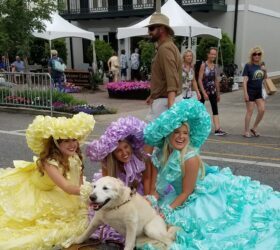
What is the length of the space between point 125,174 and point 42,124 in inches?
30.8

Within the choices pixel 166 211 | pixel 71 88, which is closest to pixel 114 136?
pixel 166 211

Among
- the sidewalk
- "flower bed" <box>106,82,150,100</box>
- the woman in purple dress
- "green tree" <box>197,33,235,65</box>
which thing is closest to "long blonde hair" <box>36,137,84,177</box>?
the woman in purple dress

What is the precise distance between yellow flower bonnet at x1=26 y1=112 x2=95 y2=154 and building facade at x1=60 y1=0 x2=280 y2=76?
14.1 metres

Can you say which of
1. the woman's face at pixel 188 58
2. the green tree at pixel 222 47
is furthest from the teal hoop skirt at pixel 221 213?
the green tree at pixel 222 47

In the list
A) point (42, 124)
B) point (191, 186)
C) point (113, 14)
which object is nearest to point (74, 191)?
point (42, 124)

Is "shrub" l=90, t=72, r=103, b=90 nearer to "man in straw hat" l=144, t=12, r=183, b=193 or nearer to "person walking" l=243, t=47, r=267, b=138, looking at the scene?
"person walking" l=243, t=47, r=267, b=138

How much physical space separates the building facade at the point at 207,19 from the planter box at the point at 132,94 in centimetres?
454

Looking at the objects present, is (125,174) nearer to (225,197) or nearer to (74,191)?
(74,191)

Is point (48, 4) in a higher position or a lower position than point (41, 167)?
higher

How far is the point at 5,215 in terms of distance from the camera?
344cm

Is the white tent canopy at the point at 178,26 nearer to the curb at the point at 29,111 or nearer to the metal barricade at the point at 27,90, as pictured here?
the metal barricade at the point at 27,90

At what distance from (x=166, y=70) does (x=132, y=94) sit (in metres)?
9.94

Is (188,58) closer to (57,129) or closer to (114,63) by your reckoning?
(57,129)

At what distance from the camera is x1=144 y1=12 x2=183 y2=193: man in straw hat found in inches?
170
